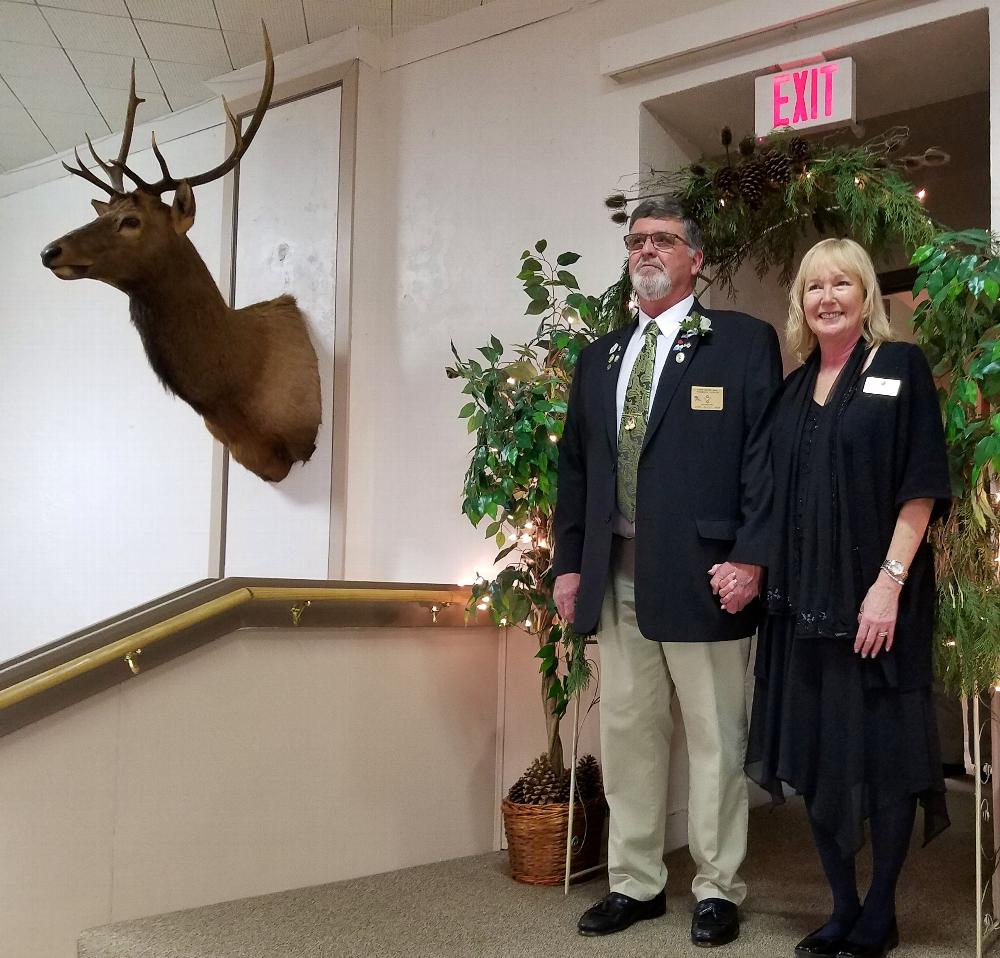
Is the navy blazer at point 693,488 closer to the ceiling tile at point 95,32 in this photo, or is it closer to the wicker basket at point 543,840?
the wicker basket at point 543,840

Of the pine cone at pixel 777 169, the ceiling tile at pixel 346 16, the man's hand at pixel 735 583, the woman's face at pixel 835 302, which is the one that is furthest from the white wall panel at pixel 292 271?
the woman's face at pixel 835 302

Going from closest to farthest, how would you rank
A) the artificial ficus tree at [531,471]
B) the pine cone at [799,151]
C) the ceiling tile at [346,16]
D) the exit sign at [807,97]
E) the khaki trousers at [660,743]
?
the khaki trousers at [660,743] → the pine cone at [799,151] → the artificial ficus tree at [531,471] → the exit sign at [807,97] → the ceiling tile at [346,16]

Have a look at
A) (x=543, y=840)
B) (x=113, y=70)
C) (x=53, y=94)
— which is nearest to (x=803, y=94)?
(x=543, y=840)

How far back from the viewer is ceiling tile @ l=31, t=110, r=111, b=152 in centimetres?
452

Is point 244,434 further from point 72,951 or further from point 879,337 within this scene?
point 879,337

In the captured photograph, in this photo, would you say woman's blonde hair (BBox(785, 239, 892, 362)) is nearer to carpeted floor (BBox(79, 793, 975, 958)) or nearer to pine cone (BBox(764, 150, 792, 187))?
pine cone (BBox(764, 150, 792, 187))

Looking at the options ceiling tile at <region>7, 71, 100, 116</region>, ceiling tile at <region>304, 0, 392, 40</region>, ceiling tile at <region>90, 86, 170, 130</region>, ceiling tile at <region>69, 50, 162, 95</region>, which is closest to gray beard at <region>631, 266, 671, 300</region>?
ceiling tile at <region>304, 0, 392, 40</region>

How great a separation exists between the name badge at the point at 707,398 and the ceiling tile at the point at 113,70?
2.89 meters

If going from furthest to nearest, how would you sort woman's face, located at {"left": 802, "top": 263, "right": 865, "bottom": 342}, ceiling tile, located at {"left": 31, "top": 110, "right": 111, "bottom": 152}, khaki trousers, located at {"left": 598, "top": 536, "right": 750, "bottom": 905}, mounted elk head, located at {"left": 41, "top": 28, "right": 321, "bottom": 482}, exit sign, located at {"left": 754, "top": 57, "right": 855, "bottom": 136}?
ceiling tile, located at {"left": 31, "top": 110, "right": 111, "bottom": 152} → mounted elk head, located at {"left": 41, "top": 28, "right": 321, "bottom": 482} → exit sign, located at {"left": 754, "top": 57, "right": 855, "bottom": 136} → khaki trousers, located at {"left": 598, "top": 536, "right": 750, "bottom": 905} → woman's face, located at {"left": 802, "top": 263, "right": 865, "bottom": 342}

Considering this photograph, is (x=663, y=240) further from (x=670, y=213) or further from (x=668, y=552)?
(x=668, y=552)

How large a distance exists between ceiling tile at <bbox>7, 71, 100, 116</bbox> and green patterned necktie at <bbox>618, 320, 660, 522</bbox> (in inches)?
120

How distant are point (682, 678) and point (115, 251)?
2.09 m

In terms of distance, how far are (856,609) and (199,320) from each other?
89.0 inches

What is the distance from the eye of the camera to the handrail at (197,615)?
2051mm
